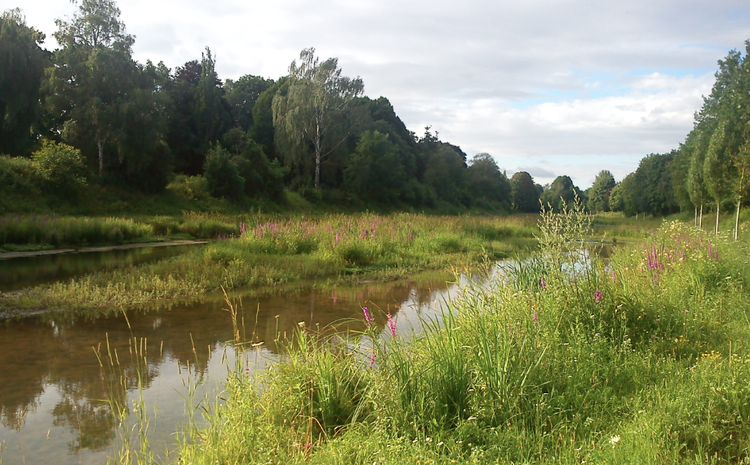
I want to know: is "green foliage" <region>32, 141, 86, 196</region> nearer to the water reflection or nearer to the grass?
the water reflection

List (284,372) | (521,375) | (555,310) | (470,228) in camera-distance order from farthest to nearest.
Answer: (470,228) < (555,310) < (284,372) < (521,375)

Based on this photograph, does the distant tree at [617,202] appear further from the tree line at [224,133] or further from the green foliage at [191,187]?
the green foliage at [191,187]

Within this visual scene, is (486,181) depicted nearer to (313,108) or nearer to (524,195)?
(524,195)

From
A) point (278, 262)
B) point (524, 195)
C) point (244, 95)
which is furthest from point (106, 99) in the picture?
point (524, 195)

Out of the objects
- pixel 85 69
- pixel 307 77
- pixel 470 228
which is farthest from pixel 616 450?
pixel 307 77

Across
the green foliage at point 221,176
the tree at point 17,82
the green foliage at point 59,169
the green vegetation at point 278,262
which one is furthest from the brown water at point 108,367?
the tree at point 17,82

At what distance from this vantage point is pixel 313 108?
132 ft

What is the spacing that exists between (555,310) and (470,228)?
18.8 metres

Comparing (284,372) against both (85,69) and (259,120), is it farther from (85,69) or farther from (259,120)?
(259,120)

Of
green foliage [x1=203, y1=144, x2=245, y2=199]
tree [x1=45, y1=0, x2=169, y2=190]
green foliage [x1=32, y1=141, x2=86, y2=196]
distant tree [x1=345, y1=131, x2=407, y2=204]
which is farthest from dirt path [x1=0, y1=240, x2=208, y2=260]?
distant tree [x1=345, y1=131, x2=407, y2=204]

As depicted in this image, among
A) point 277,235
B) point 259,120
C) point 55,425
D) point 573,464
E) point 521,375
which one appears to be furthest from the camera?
point 259,120

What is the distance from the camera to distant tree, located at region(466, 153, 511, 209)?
241 ft

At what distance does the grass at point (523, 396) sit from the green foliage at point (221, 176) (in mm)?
29213

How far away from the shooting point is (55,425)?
4445mm
